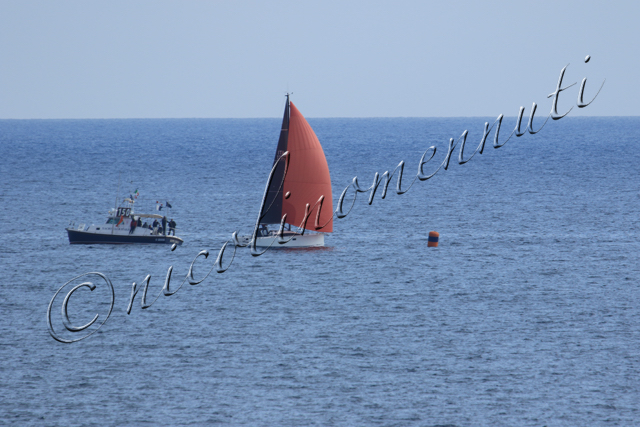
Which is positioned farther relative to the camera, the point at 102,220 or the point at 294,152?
the point at 102,220

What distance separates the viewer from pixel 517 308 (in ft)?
175

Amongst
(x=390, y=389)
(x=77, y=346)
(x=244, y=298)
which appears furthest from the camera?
(x=244, y=298)

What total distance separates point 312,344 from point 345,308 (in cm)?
819

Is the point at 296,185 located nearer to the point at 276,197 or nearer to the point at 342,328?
the point at 276,197

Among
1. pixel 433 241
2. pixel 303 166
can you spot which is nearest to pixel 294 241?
pixel 303 166

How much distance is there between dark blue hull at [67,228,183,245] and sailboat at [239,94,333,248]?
8.11 metres

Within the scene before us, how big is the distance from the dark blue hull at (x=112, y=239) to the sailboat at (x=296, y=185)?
8109 millimetres

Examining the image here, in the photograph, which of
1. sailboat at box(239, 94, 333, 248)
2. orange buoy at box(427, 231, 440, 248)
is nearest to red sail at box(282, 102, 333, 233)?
sailboat at box(239, 94, 333, 248)

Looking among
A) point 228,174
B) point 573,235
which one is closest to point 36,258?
point 573,235

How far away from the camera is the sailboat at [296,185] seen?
69.6 metres

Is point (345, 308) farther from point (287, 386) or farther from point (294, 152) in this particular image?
point (294, 152)

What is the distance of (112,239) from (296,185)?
1942cm

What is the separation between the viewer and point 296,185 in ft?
230

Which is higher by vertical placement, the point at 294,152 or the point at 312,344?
the point at 294,152
